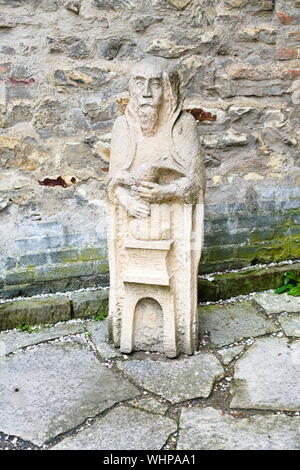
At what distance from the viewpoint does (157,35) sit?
381 centimetres

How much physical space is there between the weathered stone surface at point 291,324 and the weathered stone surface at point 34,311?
149 centimetres

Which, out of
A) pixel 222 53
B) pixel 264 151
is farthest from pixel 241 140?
pixel 222 53

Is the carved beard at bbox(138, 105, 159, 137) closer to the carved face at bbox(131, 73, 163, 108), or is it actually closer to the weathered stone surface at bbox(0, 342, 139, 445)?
the carved face at bbox(131, 73, 163, 108)

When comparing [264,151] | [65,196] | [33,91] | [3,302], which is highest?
[33,91]

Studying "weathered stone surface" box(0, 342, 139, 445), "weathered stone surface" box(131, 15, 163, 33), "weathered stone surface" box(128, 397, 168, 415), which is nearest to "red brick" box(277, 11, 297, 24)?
"weathered stone surface" box(131, 15, 163, 33)

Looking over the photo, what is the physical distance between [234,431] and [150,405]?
47 cm

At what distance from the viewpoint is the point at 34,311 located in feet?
12.2

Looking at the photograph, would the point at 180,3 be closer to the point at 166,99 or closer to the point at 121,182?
the point at 166,99

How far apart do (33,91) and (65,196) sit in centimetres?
76

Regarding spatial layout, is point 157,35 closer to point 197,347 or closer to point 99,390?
point 197,347

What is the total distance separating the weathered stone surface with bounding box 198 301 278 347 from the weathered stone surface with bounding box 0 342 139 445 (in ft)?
2.59

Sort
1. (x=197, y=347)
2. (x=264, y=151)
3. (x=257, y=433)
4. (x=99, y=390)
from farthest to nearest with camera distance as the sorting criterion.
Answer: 1. (x=264, y=151)
2. (x=197, y=347)
3. (x=99, y=390)
4. (x=257, y=433)

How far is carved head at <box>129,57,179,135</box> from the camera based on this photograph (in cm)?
289

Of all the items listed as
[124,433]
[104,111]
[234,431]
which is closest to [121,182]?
[104,111]
